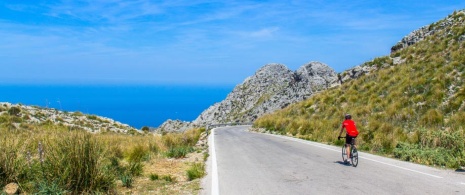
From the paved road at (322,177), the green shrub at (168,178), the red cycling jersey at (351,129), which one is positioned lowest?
the green shrub at (168,178)

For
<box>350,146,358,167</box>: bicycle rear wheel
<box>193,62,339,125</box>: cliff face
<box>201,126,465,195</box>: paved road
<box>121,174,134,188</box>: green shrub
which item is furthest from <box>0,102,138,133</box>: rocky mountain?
<box>193,62,339,125</box>: cliff face

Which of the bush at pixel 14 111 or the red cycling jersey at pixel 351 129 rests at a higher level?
the bush at pixel 14 111

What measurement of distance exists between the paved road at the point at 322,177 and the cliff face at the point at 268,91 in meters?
58.2

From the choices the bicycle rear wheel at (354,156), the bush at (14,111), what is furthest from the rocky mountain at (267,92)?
the bicycle rear wheel at (354,156)

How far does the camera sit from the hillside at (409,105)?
51.3ft

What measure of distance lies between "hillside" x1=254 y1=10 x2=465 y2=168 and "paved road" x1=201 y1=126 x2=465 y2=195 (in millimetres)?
2164

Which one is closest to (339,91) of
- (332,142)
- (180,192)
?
(332,142)

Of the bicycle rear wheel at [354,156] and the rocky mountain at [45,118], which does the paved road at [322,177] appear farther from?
the rocky mountain at [45,118]

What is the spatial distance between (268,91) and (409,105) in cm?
7011

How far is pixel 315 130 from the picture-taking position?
26062 mm

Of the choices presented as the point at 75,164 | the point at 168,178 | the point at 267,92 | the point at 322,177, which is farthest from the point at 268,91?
the point at 75,164

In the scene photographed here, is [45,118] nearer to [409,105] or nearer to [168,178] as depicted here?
[168,178]

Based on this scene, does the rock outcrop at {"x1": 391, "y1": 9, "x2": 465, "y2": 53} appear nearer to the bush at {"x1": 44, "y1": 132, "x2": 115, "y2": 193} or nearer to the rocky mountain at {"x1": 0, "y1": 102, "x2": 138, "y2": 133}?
the rocky mountain at {"x1": 0, "y1": 102, "x2": 138, "y2": 133}

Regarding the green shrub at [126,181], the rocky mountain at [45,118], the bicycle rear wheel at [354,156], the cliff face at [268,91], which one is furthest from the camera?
the cliff face at [268,91]
